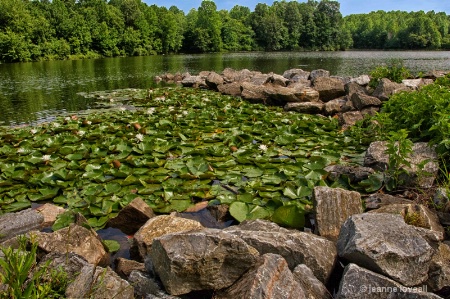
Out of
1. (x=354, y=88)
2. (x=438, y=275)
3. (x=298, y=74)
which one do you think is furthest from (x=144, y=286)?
(x=298, y=74)

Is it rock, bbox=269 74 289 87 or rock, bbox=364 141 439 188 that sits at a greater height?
rock, bbox=269 74 289 87

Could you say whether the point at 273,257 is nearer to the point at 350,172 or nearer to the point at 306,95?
the point at 350,172

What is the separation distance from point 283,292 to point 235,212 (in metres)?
1.85

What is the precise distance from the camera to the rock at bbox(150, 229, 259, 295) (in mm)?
2492

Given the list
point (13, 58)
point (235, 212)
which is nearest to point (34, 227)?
point (235, 212)

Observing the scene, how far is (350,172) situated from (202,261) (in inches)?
126

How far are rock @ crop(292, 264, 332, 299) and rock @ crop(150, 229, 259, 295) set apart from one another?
1.26ft

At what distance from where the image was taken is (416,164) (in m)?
4.40

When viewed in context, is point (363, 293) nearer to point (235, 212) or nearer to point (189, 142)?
point (235, 212)

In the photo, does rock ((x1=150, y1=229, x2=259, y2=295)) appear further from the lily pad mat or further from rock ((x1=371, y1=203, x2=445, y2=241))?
rock ((x1=371, y1=203, x2=445, y2=241))

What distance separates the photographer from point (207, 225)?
416cm

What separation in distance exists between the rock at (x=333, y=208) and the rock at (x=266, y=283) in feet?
3.69

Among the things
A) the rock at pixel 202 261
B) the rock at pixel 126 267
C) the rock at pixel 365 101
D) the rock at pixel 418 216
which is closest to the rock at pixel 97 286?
the rock at pixel 202 261

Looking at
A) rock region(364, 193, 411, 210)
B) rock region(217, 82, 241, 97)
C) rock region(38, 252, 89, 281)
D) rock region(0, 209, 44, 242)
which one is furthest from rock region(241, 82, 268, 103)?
rock region(38, 252, 89, 281)
